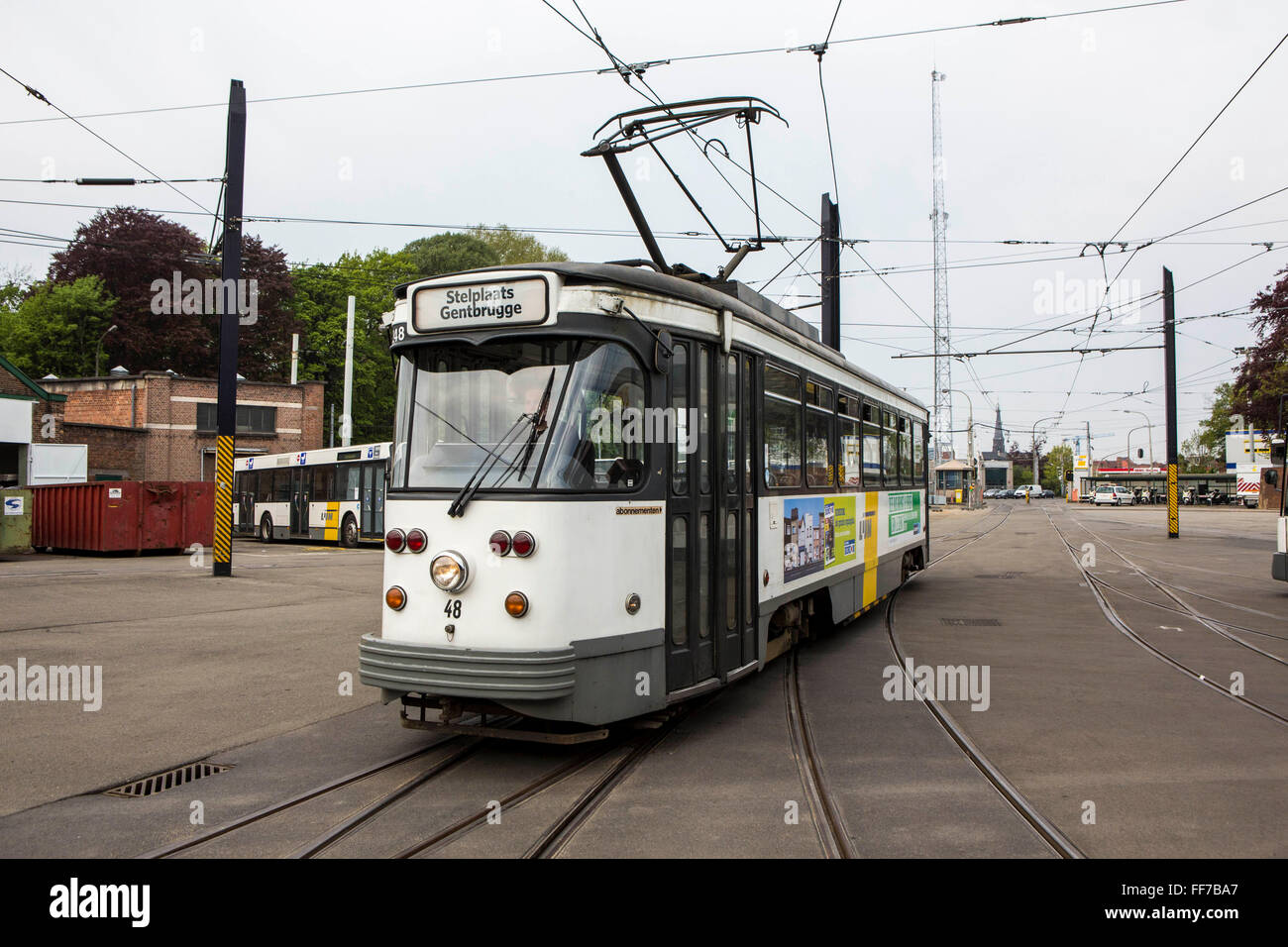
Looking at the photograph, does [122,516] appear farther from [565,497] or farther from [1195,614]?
[1195,614]

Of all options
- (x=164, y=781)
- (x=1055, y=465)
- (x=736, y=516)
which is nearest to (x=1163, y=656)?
(x=736, y=516)

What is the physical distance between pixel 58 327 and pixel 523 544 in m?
46.6

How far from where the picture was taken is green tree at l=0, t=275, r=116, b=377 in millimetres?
42969

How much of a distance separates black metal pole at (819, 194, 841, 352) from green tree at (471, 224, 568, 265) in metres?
37.6

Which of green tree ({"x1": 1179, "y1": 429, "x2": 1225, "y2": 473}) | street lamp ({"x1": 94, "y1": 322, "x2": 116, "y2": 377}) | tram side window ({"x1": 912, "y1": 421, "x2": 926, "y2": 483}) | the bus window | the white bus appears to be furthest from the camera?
green tree ({"x1": 1179, "y1": 429, "x2": 1225, "y2": 473})

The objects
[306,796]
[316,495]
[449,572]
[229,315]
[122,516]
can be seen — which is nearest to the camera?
[306,796]

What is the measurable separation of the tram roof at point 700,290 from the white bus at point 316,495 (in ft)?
58.6

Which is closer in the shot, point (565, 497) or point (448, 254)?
point (565, 497)

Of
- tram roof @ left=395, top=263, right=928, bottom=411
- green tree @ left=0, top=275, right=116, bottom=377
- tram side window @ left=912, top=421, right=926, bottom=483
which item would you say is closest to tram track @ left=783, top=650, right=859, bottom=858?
tram roof @ left=395, top=263, right=928, bottom=411

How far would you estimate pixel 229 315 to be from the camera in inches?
671

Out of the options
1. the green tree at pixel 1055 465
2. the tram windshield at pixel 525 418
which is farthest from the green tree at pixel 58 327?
the green tree at pixel 1055 465

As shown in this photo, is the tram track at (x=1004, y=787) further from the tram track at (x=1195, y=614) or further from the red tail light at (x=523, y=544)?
the tram track at (x=1195, y=614)

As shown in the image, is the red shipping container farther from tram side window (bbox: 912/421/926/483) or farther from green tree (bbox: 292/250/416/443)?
green tree (bbox: 292/250/416/443)
